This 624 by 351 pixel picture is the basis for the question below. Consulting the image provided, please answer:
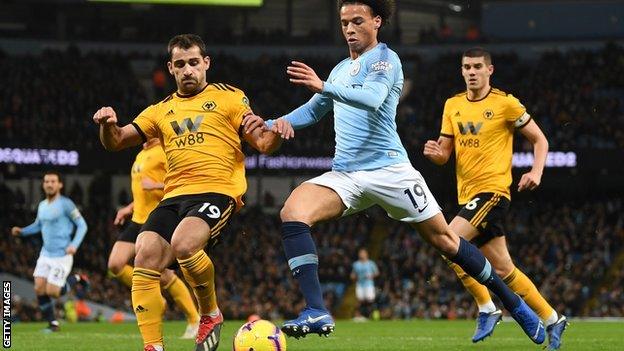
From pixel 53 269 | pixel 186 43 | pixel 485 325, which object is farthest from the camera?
pixel 53 269

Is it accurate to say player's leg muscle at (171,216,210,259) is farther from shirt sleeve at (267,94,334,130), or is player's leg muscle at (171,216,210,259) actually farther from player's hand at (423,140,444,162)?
player's hand at (423,140,444,162)

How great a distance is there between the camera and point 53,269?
50.0ft

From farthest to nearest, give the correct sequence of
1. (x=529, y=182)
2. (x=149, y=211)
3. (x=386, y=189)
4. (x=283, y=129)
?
(x=149, y=211), (x=529, y=182), (x=386, y=189), (x=283, y=129)

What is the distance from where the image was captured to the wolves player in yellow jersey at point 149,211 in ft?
39.8

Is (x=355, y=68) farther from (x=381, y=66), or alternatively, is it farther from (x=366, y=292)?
(x=366, y=292)

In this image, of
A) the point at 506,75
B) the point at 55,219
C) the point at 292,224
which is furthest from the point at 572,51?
the point at 292,224

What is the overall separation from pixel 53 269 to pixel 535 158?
26.7 feet

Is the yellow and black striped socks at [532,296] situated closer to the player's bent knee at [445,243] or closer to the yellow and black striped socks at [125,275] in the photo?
the player's bent knee at [445,243]

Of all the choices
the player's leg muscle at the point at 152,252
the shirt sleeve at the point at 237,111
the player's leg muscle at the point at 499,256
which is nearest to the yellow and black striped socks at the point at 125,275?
the player's leg muscle at the point at 499,256

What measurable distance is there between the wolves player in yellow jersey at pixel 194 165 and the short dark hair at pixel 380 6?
39.7 inches

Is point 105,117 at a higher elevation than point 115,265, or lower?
higher

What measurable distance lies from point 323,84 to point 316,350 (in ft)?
11.3

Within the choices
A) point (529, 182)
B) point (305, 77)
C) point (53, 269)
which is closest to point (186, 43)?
point (305, 77)

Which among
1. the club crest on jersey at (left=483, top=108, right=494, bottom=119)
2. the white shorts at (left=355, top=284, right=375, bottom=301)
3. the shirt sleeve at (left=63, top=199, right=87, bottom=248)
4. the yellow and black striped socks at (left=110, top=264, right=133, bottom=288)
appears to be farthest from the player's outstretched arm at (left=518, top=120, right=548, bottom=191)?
the white shorts at (left=355, top=284, right=375, bottom=301)
